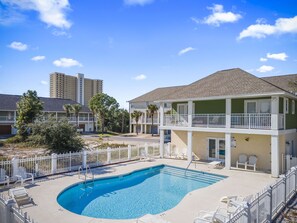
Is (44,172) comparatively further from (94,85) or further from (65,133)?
(94,85)

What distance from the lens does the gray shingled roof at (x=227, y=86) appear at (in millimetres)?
17578

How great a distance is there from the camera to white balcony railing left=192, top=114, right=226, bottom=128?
66.2 feet

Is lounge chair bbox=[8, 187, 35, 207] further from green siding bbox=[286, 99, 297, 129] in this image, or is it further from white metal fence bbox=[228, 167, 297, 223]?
green siding bbox=[286, 99, 297, 129]

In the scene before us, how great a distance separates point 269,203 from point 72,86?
111177 mm

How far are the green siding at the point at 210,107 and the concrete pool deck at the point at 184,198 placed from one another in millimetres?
5074

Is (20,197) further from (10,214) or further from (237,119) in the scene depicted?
(237,119)

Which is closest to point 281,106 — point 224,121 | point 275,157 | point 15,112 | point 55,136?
point 275,157

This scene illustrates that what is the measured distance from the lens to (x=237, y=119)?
62.6ft

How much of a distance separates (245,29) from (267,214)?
14364 mm

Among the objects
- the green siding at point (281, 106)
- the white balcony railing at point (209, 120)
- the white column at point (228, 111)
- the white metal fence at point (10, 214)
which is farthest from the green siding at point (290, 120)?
the white metal fence at point (10, 214)

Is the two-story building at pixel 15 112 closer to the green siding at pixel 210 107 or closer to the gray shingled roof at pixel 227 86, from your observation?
the gray shingled roof at pixel 227 86

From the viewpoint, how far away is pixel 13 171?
14062 mm

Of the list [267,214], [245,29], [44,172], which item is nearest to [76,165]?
[44,172]

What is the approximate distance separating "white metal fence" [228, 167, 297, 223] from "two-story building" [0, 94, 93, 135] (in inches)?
1449
